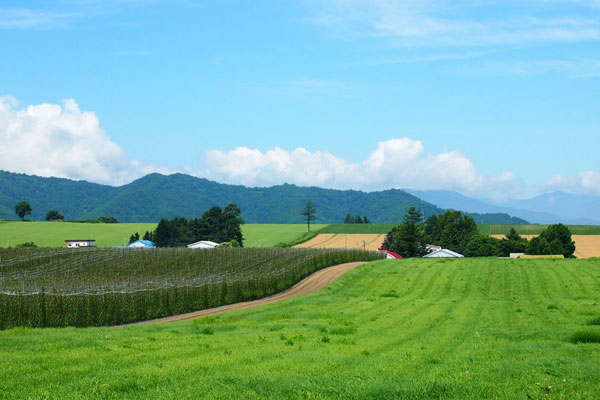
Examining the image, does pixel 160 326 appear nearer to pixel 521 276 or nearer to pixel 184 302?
pixel 184 302

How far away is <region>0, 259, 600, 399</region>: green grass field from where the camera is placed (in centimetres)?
1303

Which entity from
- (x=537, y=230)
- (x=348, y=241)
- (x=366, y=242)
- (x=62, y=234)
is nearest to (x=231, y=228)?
(x=348, y=241)

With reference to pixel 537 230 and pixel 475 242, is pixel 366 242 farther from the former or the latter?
pixel 537 230

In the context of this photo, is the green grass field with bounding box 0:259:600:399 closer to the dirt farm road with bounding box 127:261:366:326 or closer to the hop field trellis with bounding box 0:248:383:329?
the hop field trellis with bounding box 0:248:383:329

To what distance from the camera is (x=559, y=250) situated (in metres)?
135

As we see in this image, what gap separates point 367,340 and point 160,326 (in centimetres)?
1115

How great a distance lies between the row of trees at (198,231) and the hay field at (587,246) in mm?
88884

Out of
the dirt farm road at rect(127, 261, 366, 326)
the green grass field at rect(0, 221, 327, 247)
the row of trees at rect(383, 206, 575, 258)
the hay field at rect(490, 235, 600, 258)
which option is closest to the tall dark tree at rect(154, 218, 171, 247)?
the green grass field at rect(0, 221, 327, 247)

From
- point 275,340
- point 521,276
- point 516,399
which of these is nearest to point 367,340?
point 275,340

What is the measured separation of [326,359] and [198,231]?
530 ft

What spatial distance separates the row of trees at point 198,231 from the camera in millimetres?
170750

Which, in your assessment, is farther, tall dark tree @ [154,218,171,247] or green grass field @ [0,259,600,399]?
tall dark tree @ [154,218,171,247]

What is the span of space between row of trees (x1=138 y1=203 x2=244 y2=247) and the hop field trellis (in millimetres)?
76340

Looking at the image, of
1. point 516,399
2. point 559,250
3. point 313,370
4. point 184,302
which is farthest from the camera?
point 559,250
